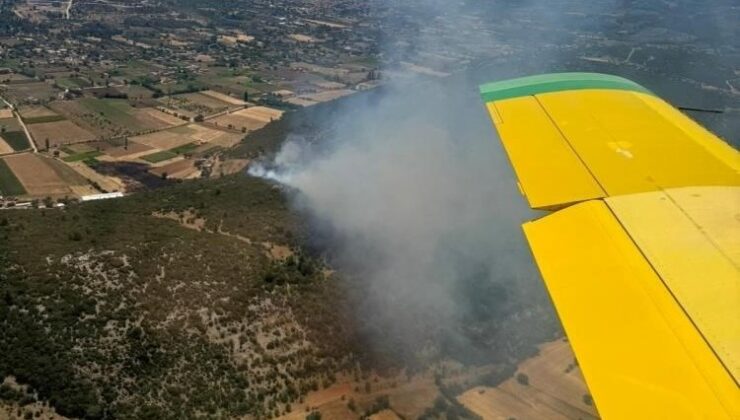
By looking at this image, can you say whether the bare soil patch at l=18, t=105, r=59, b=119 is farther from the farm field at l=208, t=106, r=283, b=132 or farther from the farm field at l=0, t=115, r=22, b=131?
the farm field at l=208, t=106, r=283, b=132

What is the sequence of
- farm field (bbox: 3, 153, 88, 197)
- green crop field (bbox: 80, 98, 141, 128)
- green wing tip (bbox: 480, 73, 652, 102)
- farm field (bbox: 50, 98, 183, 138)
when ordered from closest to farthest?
1. green wing tip (bbox: 480, 73, 652, 102)
2. farm field (bbox: 3, 153, 88, 197)
3. farm field (bbox: 50, 98, 183, 138)
4. green crop field (bbox: 80, 98, 141, 128)

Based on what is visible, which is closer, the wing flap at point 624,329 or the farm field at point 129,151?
the wing flap at point 624,329

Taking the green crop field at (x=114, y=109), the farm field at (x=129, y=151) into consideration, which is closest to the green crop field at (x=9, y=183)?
the farm field at (x=129, y=151)

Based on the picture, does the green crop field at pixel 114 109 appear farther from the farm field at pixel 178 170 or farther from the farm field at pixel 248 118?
the farm field at pixel 178 170

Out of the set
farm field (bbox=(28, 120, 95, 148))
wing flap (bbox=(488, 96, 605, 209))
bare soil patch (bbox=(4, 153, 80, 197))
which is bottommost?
farm field (bbox=(28, 120, 95, 148))

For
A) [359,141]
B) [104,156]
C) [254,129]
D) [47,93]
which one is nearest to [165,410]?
[359,141]

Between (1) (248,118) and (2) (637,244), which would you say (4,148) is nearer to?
(1) (248,118)

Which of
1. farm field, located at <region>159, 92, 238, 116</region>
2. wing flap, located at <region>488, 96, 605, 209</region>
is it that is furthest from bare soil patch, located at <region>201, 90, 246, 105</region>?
wing flap, located at <region>488, 96, 605, 209</region>
